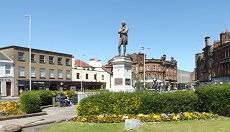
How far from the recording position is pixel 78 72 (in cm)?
8731

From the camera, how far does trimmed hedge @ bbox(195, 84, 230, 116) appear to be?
21.2m

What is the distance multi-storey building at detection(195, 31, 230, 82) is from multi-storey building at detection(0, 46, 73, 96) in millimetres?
34724

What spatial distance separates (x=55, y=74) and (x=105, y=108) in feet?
197

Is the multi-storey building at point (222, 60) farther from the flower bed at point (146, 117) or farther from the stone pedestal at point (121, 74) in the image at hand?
the flower bed at point (146, 117)

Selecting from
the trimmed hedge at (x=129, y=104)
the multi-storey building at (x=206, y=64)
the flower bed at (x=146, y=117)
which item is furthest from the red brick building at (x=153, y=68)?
the flower bed at (x=146, y=117)

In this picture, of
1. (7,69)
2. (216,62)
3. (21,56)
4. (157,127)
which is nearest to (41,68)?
(21,56)

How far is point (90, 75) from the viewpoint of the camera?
89.8 metres

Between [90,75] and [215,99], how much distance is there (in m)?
69.2

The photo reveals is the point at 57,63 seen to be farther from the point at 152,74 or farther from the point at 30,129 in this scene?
the point at 30,129

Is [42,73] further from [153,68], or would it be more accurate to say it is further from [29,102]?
[153,68]

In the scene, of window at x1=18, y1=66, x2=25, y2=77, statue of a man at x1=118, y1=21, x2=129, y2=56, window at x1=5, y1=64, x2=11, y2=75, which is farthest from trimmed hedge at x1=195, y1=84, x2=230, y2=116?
window at x1=18, y1=66, x2=25, y2=77

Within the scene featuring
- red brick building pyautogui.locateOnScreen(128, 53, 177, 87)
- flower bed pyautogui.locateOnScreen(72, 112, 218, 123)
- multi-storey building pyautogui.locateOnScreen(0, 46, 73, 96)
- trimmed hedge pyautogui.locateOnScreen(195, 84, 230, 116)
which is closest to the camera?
flower bed pyautogui.locateOnScreen(72, 112, 218, 123)

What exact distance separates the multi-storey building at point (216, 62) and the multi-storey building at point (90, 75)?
87.6ft

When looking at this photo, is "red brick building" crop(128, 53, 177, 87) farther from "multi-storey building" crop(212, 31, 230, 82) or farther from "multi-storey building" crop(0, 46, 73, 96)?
"multi-storey building" crop(0, 46, 73, 96)
